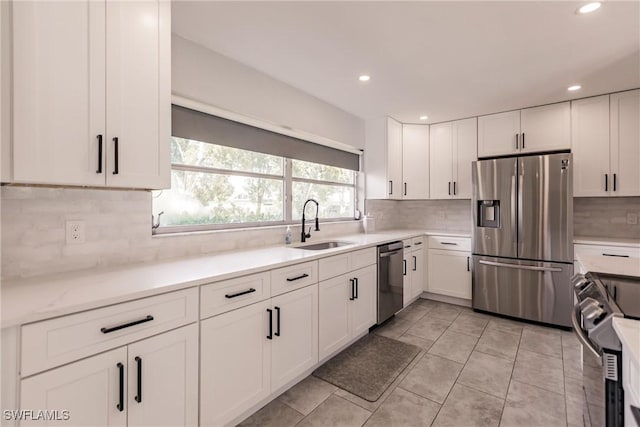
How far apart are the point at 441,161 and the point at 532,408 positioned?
3018 mm

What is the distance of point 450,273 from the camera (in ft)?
12.5

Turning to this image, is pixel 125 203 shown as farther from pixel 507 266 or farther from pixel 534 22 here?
pixel 507 266

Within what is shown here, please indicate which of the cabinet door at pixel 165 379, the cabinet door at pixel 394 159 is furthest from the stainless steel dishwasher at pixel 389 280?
the cabinet door at pixel 165 379

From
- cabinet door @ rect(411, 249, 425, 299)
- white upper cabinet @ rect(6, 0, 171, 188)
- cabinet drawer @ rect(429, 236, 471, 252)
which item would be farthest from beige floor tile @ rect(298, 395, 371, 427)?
cabinet drawer @ rect(429, 236, 471, 252)

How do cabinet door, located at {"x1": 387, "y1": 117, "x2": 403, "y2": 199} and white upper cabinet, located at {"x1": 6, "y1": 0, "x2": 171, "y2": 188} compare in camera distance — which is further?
cabinet door, located at {"x1": 387, "y1": 117, "x2": 403, "y2": 199}

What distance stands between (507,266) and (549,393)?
1.56 meters

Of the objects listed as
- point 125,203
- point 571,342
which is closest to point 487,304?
point 571,342

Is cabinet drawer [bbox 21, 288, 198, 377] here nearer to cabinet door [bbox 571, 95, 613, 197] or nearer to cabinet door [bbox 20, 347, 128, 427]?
cabinet door [bbox 20, 347, 128, 427]

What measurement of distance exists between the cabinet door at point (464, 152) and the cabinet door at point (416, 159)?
389mm

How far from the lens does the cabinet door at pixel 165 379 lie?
1.19 meters

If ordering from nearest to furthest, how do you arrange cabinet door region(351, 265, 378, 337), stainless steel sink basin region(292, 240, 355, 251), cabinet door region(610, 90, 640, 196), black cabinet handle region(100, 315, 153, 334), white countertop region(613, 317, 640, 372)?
white countertop region(613, 317, 640, 372) → black cabinet handle region(100, 315, 153, 334) → cabinet door region(351, 265, 378, 337) → stainless steel sink basin region(292, 240, 355, 251) → cabinet door region(610, 90, 640, 196)

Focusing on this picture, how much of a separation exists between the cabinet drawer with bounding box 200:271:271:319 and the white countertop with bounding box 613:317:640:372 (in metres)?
1.52

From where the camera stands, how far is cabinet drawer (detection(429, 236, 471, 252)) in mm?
3672

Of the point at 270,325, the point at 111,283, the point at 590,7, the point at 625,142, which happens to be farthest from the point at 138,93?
the point at 625,142
